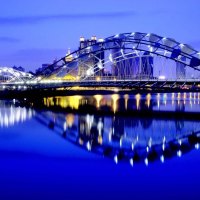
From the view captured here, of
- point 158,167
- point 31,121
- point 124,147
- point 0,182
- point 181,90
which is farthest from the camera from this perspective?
point 181,90

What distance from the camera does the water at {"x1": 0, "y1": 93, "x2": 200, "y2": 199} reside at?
13.6m

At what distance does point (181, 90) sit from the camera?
43406mm

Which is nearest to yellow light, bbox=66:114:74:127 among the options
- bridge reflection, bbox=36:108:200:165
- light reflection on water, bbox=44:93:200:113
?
bridge reflection, bbox=36:108:200:165

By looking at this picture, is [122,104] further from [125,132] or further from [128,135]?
[128,135]

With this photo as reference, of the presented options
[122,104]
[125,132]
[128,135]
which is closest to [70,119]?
[125,132]

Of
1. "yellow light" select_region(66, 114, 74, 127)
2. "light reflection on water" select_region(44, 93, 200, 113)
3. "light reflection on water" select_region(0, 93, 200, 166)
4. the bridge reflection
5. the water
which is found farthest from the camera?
"light reflection on water" select_region(44, 93, 200, 113)

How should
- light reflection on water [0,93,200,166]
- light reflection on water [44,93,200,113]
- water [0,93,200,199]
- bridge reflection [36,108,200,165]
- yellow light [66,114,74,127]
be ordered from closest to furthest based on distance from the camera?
1. water [0,93,200,199]
2. bridge reflection [36,108,200,165]
3. light reflection on water [0,93,200,166]
4. yellow light [66,114,74,127]
5. light reflection on water [44,93,200,113]

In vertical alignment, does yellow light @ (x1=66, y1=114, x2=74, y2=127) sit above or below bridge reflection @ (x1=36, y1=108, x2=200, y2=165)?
above

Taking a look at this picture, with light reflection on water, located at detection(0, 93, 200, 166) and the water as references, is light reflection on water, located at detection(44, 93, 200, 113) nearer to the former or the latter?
light reflection on water, located at detection(0, 93, 200, 166)

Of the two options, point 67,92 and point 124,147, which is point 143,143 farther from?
point 67,92

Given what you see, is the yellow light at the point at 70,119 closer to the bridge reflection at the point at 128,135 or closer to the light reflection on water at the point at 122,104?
A: the bridge reflection at the point at 128,135

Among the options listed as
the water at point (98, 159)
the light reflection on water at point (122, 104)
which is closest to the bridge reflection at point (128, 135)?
the water at point (98, 159)

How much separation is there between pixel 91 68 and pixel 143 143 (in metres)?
44.6

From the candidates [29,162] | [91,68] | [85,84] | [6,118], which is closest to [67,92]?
[91,68]
